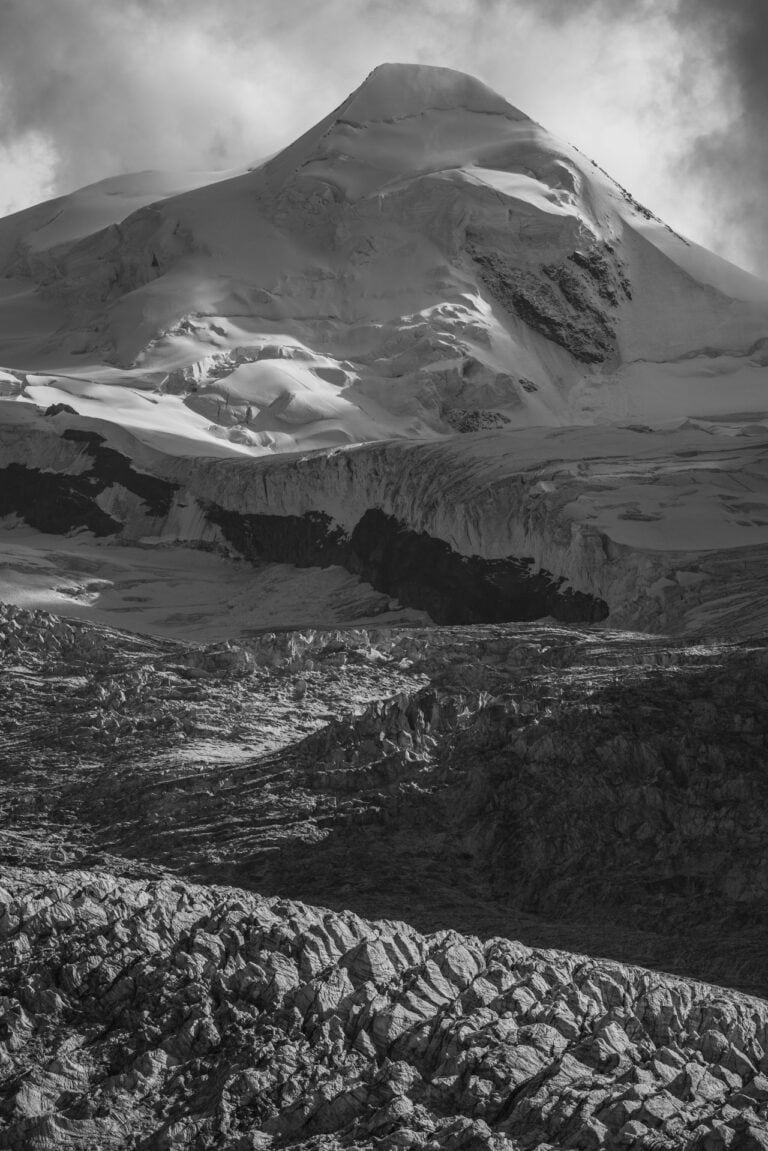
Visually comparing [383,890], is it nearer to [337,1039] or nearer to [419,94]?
[337,1039]

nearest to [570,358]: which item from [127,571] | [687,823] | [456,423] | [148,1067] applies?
[456,423]

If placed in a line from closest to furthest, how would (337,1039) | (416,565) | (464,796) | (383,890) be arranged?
(337,1039) → (383,890) → (464,796) → (416,565)

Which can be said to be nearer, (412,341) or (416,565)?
(416,565)

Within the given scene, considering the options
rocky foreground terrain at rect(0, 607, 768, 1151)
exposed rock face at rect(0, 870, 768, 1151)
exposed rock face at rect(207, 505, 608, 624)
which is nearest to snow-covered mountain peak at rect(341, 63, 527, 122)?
exposed rock face at rect(207, 505, 608, 624)

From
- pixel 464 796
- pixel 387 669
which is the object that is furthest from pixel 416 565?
pixel 464 796

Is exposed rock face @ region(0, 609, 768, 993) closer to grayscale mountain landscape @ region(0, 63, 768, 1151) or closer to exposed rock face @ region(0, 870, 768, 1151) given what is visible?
grayscale mountain landscape @ region(0, 63, 768, 1151)

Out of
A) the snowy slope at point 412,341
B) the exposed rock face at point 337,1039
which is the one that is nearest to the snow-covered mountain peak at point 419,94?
the snowy slope at point 412,341
